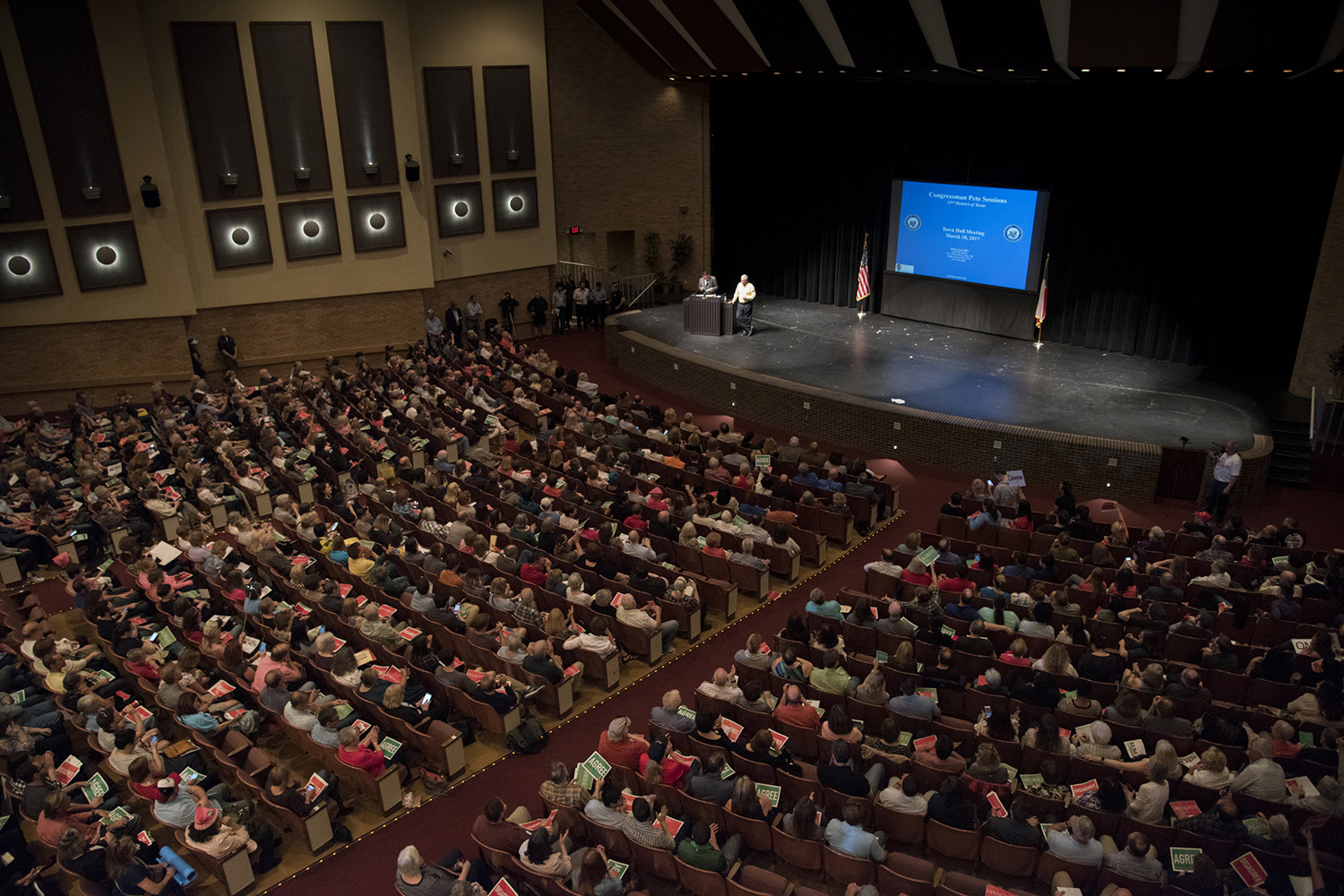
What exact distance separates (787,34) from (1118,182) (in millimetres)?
6910

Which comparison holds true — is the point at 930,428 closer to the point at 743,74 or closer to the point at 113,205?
the point at 743,74

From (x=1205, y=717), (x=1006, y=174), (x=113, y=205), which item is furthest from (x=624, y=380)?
(x=1205, y=717)

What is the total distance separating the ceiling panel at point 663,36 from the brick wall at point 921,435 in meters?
7.06

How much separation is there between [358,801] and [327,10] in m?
16.7

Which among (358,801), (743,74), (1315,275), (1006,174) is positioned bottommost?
(358,801)

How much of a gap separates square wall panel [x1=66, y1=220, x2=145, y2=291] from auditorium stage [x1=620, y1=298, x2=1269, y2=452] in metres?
10.0

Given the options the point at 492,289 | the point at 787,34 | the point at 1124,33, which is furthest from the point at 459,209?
the point at 1124,33

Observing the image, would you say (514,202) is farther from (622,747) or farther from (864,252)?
(622,747)

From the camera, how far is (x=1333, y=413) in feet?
47.6

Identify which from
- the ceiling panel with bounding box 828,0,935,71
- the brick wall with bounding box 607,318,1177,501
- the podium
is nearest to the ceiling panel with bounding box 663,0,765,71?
the ceiling panel with bounding box 828,0,935,71

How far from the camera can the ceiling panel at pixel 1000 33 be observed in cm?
1295

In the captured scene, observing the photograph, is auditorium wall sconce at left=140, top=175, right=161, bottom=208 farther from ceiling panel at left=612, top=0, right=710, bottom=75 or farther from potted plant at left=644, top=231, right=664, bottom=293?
potted plant at left=644, top=231, right=664, bottom=293

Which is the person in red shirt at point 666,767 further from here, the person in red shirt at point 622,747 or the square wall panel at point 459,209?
the square wall panel at point 459,209

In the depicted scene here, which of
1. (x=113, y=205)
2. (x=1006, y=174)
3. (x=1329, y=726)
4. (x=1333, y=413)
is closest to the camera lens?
(x=1329, y=726)
